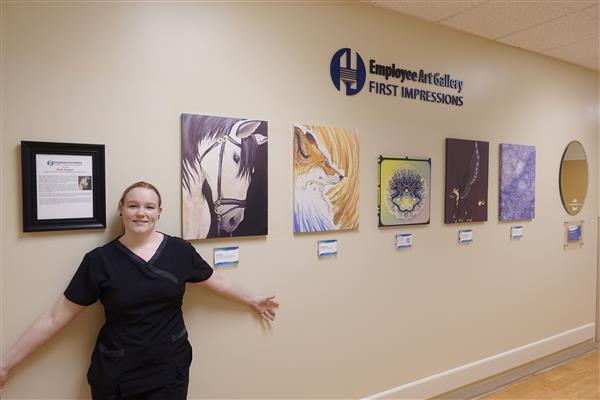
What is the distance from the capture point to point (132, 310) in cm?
166

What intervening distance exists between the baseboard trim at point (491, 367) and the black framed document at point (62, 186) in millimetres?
2014

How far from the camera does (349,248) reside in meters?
2.48

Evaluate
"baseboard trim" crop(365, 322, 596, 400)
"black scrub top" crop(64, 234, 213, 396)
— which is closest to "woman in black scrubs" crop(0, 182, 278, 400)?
"black scrub top" crop(64, 234, 213, 396)

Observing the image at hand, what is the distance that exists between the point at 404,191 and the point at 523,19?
4.72 ft

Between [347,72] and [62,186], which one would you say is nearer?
[62,186]

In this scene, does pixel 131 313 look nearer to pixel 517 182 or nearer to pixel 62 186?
pixel 62 186

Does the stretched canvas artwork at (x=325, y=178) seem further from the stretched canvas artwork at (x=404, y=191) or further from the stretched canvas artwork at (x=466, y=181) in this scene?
the stretched canvas artwork at (x=466, y=181)

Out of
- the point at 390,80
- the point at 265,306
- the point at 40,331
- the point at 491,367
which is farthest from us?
the point at 491,367

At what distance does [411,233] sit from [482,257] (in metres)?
0.79

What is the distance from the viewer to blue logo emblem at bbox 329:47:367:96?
2383 millimetres

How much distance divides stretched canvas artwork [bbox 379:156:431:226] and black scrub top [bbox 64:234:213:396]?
141 centimetres

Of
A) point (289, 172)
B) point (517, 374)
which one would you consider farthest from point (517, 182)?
point (289, 172)

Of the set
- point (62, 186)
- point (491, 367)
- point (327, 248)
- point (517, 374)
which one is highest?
point (62, 186)

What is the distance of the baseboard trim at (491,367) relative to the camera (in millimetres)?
2746
